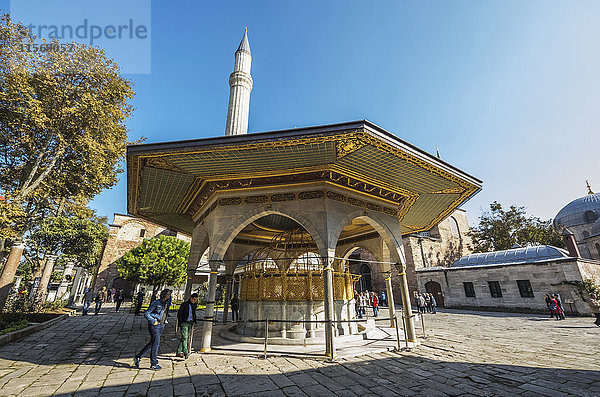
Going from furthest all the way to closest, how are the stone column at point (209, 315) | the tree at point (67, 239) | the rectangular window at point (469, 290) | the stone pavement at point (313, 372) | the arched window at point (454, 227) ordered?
the arched window at point (454, 227) → the tree at point (67, 239) → the rectangular window at point (469, 290) → the stone column at point (209, 315) → the stone pavement at point (313, 372)

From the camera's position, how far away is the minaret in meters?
14.0

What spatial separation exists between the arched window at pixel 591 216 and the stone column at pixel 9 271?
4536cm

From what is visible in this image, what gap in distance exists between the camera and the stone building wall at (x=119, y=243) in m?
26.3

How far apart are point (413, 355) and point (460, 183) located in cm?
440

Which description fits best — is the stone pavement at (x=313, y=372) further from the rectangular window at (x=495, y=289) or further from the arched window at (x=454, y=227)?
the arched window at (x=454, y=227)

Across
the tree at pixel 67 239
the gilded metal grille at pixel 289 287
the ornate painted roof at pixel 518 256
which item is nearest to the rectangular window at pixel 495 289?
the ornate painted roof at pixel 518 256

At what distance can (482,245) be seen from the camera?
83.0 ft

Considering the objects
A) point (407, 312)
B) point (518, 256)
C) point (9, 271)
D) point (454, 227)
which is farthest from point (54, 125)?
point (454, 227)

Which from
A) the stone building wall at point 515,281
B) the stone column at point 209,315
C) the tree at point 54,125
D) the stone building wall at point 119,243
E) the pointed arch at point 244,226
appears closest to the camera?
the stone column at point 209,315

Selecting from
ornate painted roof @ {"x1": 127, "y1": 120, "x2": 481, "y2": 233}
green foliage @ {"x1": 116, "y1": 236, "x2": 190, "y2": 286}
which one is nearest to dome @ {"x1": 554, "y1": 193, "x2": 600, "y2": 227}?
ornate painted roof @ {"x1": 127, "y1": 120, "x2": 481, "y2": 233}

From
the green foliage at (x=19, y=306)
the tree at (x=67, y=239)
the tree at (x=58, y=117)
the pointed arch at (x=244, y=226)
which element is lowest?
the green foliage at (x=19, y=306)

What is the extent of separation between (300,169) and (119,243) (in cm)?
2865

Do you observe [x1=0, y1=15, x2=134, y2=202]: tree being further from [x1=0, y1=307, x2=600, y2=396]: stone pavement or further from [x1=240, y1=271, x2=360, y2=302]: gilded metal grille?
[x1=240, y1=271, x2=360, y2=302]: gilded metal grille

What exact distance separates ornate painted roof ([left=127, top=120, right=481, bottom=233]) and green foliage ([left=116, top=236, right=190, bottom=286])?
48.6 ft
